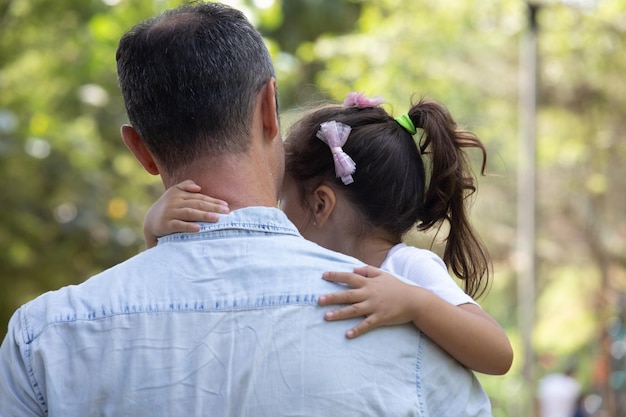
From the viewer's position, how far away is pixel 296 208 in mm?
2816

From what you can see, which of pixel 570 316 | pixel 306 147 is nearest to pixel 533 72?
pixel 570 316

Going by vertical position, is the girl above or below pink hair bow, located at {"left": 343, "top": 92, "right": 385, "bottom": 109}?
below

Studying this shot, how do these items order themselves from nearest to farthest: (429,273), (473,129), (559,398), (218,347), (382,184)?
(218,347), (429,273), (382,184), (473,129), (559,398)

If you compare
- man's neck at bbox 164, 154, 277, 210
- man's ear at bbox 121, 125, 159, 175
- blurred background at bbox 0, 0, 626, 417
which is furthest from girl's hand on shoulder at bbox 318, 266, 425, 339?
blurred background at bbox 0, 0, 626, 417

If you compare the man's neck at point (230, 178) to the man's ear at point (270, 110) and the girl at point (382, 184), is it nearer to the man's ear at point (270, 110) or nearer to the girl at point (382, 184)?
the man's ear at point (270, 110)

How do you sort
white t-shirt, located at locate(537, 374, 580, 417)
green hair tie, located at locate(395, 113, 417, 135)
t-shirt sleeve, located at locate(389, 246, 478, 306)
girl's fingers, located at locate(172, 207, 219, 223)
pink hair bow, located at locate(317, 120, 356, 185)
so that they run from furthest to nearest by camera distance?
white t-shirt, located at locate(537, 374, 580, 417) < green hair tie, located at locate(395, 113, 417, 135) < pink hair bow, located at locate(317, 120, 356, 185) < t-shirt sleeve, located at locate(389, 246, 478, 306) < girl's fingers, located at locate(172, 207, 219, 223)

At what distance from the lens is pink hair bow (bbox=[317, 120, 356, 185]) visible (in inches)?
104

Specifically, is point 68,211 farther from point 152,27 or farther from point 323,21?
point 323,21

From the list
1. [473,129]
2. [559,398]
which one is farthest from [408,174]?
[559,398]

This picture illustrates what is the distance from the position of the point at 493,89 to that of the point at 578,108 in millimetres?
1299

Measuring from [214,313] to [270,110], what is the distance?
1.42ft

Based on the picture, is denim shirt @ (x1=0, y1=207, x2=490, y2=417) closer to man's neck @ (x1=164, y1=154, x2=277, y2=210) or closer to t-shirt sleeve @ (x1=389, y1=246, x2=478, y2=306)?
man's neck @ (x1=164, y1=154, x2=277, y2=210)

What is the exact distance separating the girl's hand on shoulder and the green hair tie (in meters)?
0.92

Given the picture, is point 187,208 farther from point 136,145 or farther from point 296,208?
point 296,208
